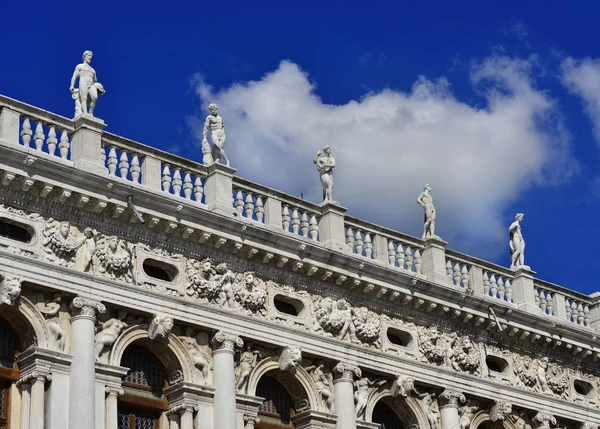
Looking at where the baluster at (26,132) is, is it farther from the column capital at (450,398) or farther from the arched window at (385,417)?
the column capital at (450,398)

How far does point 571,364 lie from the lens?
116 feet

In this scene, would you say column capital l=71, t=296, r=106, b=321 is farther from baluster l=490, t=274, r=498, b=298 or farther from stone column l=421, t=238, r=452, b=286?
baluster l=490, t=274, r=498, b=298

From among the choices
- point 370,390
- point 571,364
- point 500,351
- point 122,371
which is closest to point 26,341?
point 122,371

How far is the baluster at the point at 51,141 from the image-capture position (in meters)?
27.0

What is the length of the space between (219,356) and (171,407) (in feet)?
4.36

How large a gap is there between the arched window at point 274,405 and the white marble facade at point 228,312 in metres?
0.04

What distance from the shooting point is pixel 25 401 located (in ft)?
84.3

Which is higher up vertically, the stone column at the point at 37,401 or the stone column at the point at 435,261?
the stone column at the point at 435,261

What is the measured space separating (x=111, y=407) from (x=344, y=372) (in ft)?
18.7

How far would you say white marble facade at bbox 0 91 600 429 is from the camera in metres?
26.1

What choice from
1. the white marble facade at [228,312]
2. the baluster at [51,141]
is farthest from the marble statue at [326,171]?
the baluster at [51,141]

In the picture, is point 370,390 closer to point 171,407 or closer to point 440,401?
point 440,401

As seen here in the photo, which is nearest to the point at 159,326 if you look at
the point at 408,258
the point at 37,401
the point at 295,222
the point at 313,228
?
the point at 37,401

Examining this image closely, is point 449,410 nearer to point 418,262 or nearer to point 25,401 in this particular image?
point 418,262
